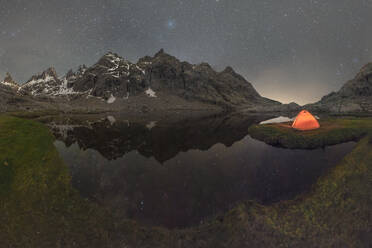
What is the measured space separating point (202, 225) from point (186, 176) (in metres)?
6.19

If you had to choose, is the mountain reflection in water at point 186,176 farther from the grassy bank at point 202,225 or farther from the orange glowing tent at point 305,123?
the orange glowing tent at point 305,123

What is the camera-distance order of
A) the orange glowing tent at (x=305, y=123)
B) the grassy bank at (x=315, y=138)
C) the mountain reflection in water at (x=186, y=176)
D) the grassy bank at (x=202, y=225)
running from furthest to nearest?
the orange glowing tent at (x=305, y=123), the grassy bank at (x=315, y=138), the mountain reflection in water at (x=186, y=176), the grassy bank at (x=202, y=225)

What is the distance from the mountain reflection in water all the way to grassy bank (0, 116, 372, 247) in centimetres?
88

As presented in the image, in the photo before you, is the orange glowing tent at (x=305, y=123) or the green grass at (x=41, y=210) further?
the orange glowing tent at (x=305, y=123)

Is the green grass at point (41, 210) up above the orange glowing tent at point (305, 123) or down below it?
below

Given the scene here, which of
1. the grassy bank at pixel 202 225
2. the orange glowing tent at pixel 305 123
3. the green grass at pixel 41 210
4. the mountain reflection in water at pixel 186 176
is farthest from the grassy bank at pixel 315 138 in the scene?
the green grass at pixel 41 210

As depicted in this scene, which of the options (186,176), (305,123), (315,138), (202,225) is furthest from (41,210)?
(305,123)

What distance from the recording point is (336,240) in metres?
7.67

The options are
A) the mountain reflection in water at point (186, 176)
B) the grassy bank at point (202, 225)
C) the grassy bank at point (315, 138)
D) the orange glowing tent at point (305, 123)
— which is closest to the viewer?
the grassy bank at point (202, 225)

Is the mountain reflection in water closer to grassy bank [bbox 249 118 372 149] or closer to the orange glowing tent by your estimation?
grassy bank [bbox 249 118 372 149]

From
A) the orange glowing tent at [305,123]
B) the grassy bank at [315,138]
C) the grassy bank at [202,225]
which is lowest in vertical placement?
the grassy bank at [202,225]

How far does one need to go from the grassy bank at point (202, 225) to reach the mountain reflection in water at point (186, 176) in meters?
0.88

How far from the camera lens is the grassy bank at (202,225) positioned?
25.1 feet

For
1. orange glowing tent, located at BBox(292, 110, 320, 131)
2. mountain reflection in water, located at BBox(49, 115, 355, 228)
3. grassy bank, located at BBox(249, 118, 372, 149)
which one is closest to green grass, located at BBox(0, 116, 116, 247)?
mountain reflection in water, located at BBox(49, 115, 355, 228)
